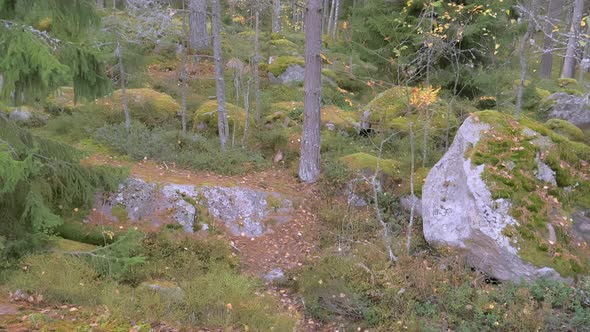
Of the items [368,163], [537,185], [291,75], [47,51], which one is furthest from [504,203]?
[291,75]

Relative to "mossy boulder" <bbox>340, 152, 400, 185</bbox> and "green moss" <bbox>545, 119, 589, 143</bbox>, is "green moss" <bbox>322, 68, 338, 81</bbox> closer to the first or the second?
"mossy boulder" <bbox>340, 152, 400, 185</bbox>

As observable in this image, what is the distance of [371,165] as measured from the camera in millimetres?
10117

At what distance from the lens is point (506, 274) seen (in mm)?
Result: 6645

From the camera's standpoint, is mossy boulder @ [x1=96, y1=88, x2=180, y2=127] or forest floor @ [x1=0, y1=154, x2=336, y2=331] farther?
mossy boulder @ [x1=96, y1=88, x2=180, y2=127]

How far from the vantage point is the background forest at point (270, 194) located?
532cm

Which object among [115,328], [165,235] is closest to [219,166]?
[165,235]

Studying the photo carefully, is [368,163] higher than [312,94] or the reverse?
the reverse

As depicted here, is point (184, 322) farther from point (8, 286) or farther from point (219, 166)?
point (219, 166)

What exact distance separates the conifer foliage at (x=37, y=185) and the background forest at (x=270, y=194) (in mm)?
35

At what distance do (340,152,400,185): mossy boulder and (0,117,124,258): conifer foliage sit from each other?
17.3ft

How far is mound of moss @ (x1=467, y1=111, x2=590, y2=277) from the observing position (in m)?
6.61

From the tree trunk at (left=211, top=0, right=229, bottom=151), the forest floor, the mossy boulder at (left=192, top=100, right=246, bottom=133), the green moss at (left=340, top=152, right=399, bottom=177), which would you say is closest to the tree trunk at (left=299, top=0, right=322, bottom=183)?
the forest floor

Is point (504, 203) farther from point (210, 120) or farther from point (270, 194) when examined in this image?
point (210, 120)

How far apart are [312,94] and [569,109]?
Answer: 920cm
